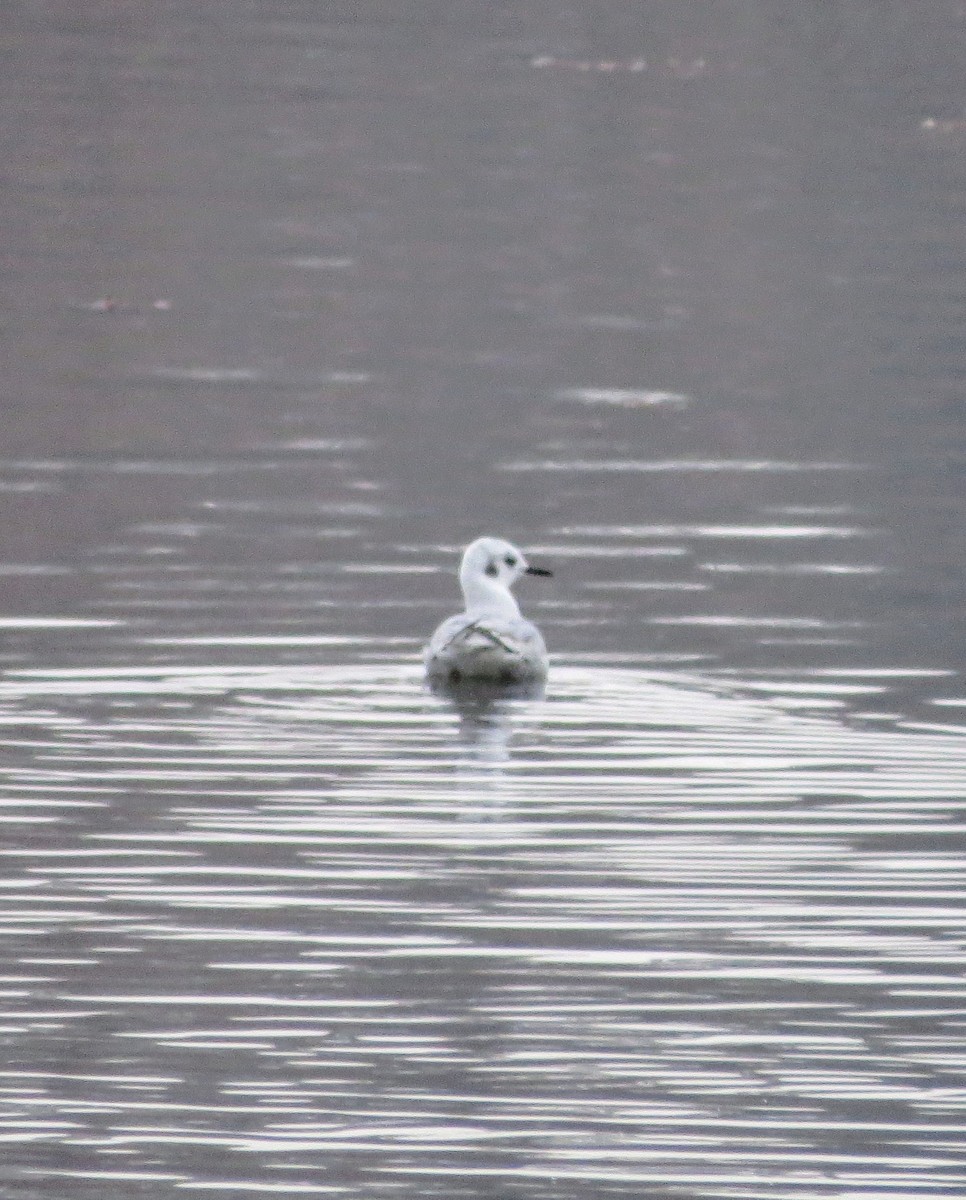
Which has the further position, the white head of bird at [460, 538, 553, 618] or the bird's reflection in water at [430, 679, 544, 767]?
the white head of bird at [460, 538, 553, 618]

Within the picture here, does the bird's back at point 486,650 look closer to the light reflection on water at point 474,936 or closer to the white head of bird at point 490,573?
the light reflection on water at point 474,936

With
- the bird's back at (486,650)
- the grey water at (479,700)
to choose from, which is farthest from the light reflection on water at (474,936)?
the bird's back at (486,650)

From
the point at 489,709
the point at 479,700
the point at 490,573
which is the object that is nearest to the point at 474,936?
the point at 489,709

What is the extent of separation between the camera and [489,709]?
14047mm

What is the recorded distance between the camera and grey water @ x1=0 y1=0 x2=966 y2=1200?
9.08 m

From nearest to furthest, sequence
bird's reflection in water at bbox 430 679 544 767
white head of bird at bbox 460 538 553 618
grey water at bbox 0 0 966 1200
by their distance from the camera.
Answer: grey water at bbox 0 0 966 1200 → bird's reflection in water at bbox 430 679 544 767 → white head of bird at bbox 460 538 553 618

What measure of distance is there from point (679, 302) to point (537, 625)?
39.6 ft

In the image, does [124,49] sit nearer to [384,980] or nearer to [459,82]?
[459,82]

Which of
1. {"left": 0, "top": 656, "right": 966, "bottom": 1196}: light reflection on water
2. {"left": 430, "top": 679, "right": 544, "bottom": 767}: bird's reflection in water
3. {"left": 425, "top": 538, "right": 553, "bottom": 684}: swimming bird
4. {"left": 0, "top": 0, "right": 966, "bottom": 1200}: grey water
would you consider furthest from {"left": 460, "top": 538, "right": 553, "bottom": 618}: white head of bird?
{"left": 0, "top": 656, "right": 966, "bottom": 1196}: light reflection on water

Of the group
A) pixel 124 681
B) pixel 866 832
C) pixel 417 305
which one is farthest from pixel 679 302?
pixel 866 832

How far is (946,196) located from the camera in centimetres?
3334

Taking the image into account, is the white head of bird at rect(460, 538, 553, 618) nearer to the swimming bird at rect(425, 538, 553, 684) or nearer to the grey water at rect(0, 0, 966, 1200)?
the grey water at rect(0, 0, 966, 1200)

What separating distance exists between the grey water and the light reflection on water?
0.07 ft

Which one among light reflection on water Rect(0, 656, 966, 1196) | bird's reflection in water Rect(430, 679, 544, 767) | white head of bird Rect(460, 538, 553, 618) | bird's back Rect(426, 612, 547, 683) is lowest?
light reflection on water Rect(0, 656, 966, 1196)
